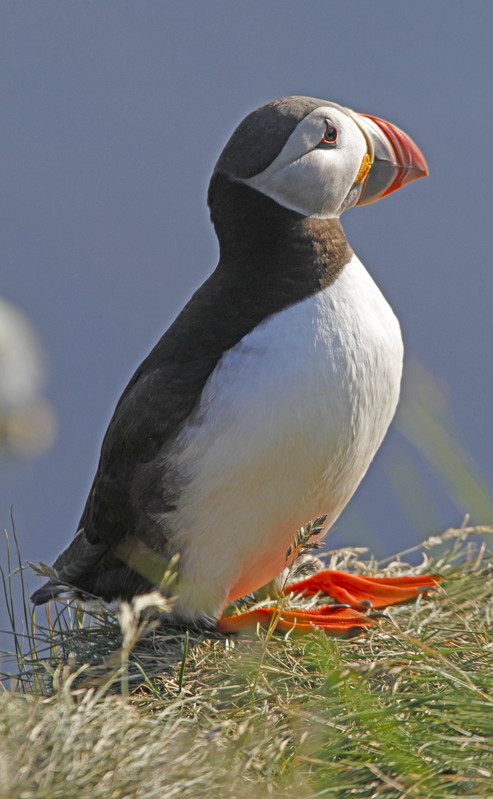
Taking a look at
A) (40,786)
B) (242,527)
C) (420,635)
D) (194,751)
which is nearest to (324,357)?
(242,527)

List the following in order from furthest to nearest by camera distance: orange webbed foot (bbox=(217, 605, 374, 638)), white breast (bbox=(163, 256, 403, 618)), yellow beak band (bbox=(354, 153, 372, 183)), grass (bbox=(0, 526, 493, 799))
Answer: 1. yellow beak band (bbox=(354, 153, 372, 183))
2. orange webbed foot (bbox=(217, 605, 374, 638))
3. white breast (bbox=(163, 256, 403, 618))
4. grass (bbox=(0, 526, 493, 799))

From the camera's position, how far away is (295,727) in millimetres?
1788

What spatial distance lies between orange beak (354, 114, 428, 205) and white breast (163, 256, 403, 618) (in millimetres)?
318

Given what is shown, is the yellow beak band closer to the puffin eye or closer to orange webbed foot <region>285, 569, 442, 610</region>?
the puffin eye

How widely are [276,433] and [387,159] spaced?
3.04 ft

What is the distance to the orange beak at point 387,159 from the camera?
8.64ft

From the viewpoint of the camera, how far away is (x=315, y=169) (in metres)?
2.40

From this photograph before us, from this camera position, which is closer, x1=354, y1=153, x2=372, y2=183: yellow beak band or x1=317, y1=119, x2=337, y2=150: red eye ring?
x1=317, y1=119, x2=337, y2=150: red eye ring

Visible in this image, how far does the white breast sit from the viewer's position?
7.41ft

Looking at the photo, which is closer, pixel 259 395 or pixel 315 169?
pixel 259 395

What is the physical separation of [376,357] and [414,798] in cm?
122

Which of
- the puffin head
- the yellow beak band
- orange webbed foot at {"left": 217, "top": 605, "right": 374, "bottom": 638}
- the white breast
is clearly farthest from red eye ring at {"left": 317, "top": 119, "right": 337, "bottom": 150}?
orange webbed foot at {"left": 217, "top": 605, "right": 374, "bottom": 638}

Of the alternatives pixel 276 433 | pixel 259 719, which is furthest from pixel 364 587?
pixel 259 719

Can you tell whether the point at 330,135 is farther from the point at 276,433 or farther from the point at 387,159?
the point at 276,433
